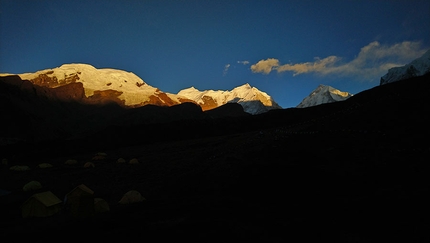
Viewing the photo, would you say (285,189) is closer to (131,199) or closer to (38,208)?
(131,199)

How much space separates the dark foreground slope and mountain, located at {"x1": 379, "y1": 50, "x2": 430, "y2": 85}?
6070 inches

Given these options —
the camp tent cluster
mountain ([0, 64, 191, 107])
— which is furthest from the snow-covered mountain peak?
the camp tent cluster

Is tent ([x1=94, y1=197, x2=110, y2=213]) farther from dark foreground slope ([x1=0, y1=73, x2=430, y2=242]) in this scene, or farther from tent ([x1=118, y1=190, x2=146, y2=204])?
tent ([x1=118, y1=190, x2=146, y2=204])

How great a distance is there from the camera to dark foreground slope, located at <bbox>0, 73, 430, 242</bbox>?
10.6 m

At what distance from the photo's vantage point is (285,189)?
1658cm

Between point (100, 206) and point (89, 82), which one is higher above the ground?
point (89, 82)

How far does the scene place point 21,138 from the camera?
66812mm

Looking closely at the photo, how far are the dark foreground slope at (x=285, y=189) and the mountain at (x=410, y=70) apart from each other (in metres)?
154

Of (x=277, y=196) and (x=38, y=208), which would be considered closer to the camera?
(x=277, y=196)

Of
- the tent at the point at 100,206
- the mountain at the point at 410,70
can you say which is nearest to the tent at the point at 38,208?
the tent at the point at 100,206

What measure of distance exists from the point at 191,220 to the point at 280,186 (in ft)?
24.5

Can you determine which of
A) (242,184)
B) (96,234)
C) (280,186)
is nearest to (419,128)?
(280,186)

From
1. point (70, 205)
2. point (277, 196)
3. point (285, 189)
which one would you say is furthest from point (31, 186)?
point (285, 189)

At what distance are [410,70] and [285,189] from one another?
189086 mm
